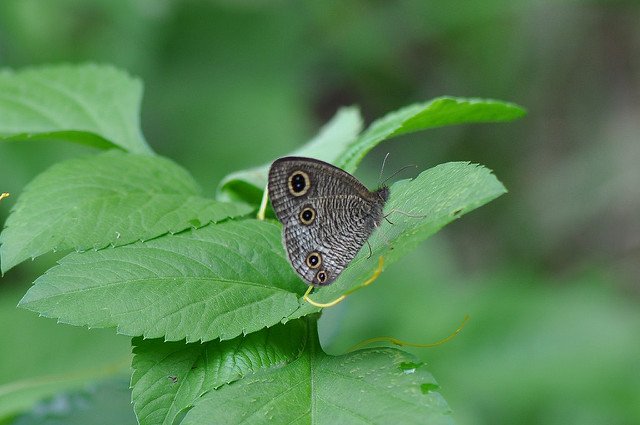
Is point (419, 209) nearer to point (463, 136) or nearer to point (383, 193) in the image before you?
point (383, 193)

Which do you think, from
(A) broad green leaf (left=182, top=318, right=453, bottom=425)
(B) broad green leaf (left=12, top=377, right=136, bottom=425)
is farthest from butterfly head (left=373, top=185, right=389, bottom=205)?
(B) broad green leaf (left=12, top=377, right=136, bottom=425)

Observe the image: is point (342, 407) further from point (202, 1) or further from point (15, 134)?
point (202, 1)

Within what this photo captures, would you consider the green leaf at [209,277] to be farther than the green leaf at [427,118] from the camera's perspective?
No

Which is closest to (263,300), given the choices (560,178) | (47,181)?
(47,181)

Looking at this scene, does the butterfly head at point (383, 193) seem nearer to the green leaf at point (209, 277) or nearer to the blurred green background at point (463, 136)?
the green leaf at point (209, 277)

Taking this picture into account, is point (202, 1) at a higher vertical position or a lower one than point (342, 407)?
higher

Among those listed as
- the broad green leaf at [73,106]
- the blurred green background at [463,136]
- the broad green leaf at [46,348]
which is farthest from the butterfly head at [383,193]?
the blurred green background at [463,136]

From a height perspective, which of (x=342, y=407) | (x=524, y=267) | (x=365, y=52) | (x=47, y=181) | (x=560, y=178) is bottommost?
(x=524, y=267)
